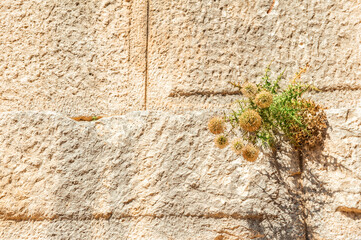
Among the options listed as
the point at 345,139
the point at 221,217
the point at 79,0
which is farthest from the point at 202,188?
the point at 79,0

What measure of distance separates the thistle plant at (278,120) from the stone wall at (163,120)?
0.16ft

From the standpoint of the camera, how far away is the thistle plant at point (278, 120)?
4.23 feet

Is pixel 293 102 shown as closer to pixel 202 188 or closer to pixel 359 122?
pixel 359 122

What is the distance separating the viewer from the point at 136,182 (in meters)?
1.39

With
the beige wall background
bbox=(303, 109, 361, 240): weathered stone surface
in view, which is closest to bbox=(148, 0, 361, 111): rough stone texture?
the beige wall background

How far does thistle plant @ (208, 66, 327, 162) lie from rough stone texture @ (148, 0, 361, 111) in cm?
8

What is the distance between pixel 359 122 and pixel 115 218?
918 mm

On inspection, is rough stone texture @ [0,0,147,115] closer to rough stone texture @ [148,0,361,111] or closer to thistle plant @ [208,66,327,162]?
rough stone texture @ [148,0,361,111]

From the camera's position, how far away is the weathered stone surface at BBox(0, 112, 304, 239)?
52.5 inches

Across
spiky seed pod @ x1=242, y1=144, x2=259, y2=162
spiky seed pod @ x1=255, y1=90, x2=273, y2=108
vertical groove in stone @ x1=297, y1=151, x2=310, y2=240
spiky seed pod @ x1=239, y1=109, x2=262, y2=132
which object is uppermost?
spiky seed pod @ x1=255, y1=90, x2=273, y2=108

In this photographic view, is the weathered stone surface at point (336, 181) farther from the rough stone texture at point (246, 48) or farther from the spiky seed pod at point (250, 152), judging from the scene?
the spiky seed pod at point (250, 152)

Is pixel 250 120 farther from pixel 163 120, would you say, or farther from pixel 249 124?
pixel 163 120

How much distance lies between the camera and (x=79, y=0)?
1562 mm

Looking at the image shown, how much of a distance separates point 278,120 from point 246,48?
315mm
